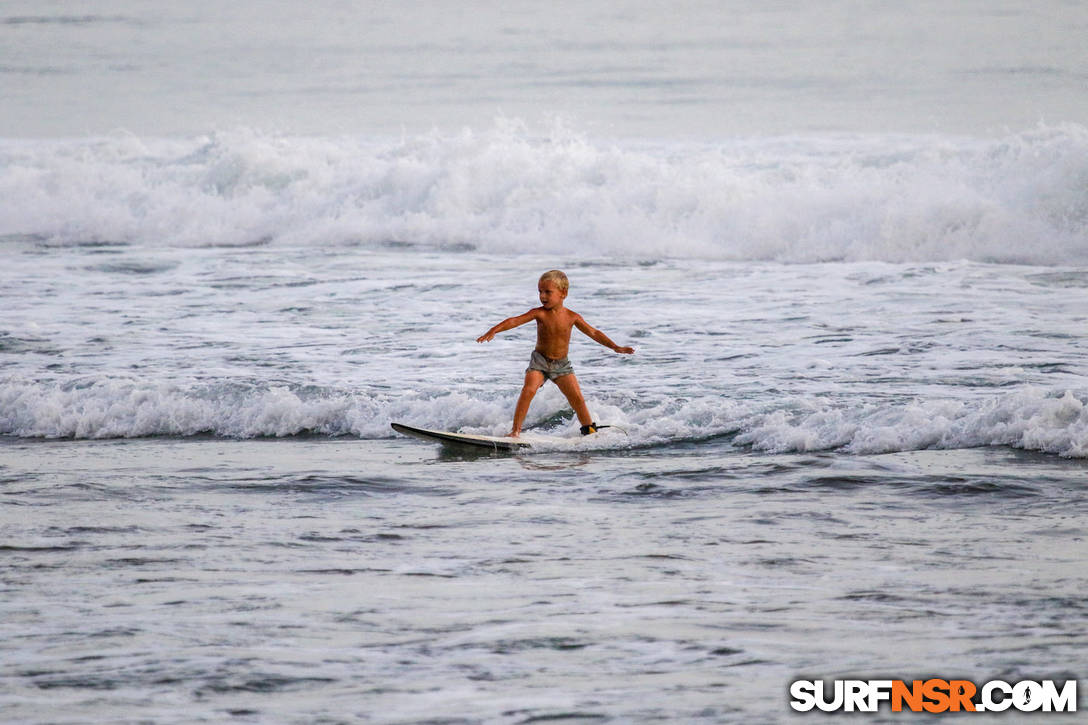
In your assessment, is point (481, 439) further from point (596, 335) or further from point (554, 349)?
point (596, 335)

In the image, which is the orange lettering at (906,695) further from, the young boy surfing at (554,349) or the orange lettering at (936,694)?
the young boy surfing at (554,349)

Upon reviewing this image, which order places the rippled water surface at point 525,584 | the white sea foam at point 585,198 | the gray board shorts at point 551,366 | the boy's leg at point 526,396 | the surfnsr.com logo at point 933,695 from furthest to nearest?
the white sea foam at point 585,198
the gray board shorts at point 551,366
the boy's leg at point 526,396
the rippled water surface at point 525,584
the surfnsr.com logo at point 933,695

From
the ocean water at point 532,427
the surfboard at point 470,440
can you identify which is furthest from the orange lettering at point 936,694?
the surfboard at point 470,440

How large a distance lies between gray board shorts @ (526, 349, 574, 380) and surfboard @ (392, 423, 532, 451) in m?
0.62

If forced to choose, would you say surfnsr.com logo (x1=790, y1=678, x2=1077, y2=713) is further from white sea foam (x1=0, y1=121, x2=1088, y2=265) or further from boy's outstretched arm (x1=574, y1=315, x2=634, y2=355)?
white sea foam (x1=0, y1=121, x2=1088, y2=265)

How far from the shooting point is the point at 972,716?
434cm

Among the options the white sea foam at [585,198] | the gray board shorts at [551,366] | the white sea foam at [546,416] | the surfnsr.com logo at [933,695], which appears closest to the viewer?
the surfnsr.com logo at [933,695]

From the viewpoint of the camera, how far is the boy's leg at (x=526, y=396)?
33.2 ft

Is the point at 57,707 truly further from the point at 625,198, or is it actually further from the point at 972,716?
the point at 625,198

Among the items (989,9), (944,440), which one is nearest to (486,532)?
(944,440)

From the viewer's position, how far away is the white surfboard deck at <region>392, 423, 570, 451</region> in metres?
9.91

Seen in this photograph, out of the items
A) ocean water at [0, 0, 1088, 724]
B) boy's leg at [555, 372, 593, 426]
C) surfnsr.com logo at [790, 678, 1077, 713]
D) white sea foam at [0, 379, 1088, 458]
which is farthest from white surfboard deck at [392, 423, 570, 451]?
surfnsr.com logo at [790, 678, 1077, 713]

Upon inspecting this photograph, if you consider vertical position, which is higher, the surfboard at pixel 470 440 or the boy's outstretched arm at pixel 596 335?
the boy's outstretched arm at pixel 596 335

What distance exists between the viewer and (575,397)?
10.2m
